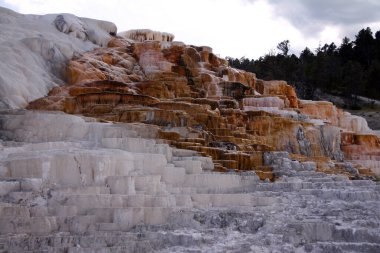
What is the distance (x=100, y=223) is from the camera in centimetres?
877

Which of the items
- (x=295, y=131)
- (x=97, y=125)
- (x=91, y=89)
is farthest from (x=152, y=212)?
(x=295, y=131)

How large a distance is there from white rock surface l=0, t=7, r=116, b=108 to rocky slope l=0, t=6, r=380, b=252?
0.11 m

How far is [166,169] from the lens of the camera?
11266 mm

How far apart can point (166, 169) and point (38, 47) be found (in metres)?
A: 12.2

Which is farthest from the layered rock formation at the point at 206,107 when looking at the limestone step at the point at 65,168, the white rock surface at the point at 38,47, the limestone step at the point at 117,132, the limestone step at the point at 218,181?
the limestone step at the point at 65,168

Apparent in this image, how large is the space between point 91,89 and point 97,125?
5575mm

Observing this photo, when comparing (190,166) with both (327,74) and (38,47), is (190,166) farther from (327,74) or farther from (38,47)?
(327,74)

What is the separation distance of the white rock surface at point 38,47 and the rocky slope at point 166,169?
4.3 inches

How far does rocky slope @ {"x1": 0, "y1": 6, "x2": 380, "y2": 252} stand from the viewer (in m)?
8.68

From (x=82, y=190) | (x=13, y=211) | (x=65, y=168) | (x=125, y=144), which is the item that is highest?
(x=125, y=144)

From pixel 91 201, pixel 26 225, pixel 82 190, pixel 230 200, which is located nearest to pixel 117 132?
pixel 230 200

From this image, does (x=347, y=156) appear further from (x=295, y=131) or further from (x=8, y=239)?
(x=8, y=239)

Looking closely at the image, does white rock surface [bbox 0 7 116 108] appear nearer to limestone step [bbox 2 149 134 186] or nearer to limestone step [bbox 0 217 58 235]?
limestone step [bbox 2 149 134 186]

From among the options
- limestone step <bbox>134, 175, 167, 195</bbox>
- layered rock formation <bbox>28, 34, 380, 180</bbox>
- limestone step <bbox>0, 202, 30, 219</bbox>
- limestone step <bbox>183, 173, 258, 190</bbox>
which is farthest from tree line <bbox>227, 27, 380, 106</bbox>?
limestone step <bbox>0, 202, 30, 219</bbox>
